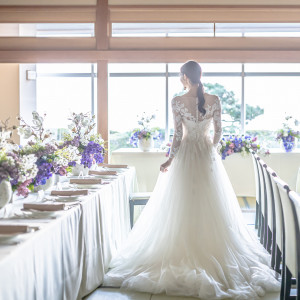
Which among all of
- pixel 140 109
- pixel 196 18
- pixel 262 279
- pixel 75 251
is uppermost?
pixel 196 18

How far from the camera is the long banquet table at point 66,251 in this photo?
2.13 metres

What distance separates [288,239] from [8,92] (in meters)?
7.38

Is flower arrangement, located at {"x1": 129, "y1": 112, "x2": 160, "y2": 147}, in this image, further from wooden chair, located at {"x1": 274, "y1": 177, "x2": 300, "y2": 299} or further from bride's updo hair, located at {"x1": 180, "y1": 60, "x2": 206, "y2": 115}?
wooden chair, located at {"x1": 274, "y1": 177, "x2": 300, "y2": 299}

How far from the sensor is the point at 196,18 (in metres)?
7.90

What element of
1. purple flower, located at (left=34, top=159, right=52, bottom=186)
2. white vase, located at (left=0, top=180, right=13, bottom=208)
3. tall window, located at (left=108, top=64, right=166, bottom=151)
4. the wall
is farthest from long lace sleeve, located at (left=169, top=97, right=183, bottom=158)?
the wall

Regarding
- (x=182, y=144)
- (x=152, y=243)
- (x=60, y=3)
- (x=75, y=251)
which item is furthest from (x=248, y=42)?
(x=75, y=251)

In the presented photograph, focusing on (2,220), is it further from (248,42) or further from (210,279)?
(248,42)

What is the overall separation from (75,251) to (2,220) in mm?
616

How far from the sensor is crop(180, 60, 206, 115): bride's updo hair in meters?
4.29

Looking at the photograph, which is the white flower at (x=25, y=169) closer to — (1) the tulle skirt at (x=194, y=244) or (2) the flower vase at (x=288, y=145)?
(1) the tulle skirt at (x=194, y=244)

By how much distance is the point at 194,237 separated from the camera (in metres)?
3.98

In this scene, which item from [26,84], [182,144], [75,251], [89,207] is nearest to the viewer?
[75,251]

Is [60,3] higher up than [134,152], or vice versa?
[60,3]

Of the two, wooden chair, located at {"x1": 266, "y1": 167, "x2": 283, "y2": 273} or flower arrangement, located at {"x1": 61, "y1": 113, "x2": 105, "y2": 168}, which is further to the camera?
flower arrangement, located at {"x1": 61, "y1": 113, "x2": 105, "y2": 168}
